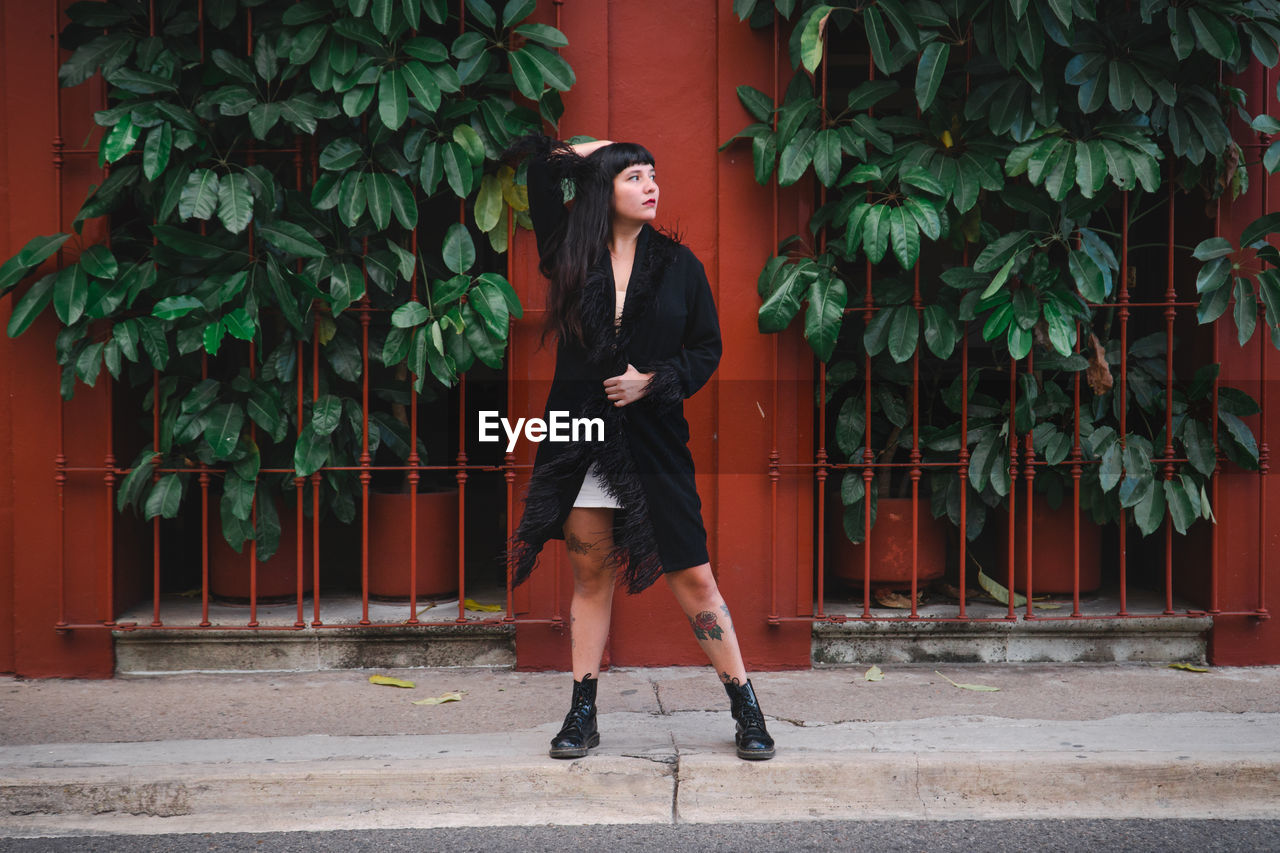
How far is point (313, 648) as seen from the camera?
4688 millimetres

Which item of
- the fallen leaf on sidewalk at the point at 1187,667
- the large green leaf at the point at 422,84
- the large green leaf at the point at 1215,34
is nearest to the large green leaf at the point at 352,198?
the large green leaf at the point at 422,84

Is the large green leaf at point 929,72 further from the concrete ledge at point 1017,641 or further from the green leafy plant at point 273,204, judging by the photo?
the concrete ledge at point 1017,641

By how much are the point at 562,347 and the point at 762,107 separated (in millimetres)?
1538

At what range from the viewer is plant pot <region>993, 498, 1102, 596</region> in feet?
16.3

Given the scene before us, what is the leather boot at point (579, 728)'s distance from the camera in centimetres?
355

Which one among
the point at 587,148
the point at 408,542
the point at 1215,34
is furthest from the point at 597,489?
the point at 1215,34

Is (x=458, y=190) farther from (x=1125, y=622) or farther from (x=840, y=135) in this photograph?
(x=1125, y=622)

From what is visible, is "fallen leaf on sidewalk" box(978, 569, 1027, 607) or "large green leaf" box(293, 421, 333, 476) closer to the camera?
"large green leaf" box(293, 421, 333, 476)

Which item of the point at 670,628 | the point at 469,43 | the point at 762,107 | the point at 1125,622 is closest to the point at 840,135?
the point at 762,107

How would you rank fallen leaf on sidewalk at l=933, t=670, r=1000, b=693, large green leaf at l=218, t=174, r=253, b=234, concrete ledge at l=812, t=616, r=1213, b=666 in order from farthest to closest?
concrete ledge at l=812, t=616, r=1213, b=666, fallen leaf on sidewalk at l=933, t=670, r=1000, b=693, large green leaf at l=218, t=174, r=253, b=234

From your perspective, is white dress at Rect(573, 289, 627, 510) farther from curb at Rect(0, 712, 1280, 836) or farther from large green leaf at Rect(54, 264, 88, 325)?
large green leaf at Rect(54, 264, 88, 325)

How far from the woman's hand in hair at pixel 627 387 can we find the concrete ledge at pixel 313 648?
5.40 feet

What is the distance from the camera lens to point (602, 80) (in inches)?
177

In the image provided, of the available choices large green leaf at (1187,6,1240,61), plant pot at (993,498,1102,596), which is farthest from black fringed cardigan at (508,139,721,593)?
large green leaf at (1187,6,1240,61)
